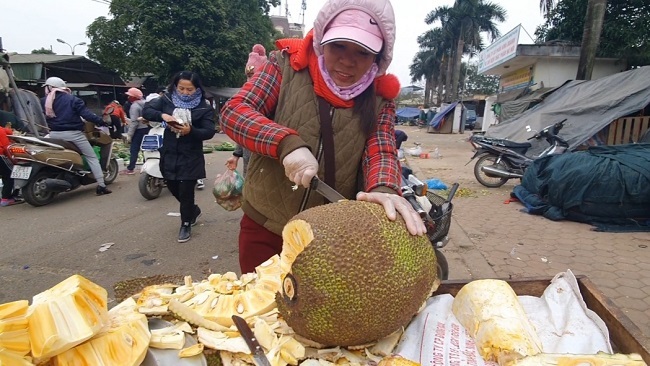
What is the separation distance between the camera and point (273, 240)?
1621 mm

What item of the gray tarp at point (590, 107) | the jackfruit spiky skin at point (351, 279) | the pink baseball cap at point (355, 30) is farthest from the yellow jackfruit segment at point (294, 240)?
the gray tarp at point (590, 107)

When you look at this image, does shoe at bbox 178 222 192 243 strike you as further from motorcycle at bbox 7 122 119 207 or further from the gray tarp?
the gray tarp

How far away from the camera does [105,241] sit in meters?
3.98

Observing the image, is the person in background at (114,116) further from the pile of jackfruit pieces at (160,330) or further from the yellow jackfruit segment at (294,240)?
the yellow jackfruit segment at (294,240)

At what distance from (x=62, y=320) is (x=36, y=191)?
5513mm

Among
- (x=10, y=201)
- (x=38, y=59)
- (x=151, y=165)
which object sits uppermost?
(x=38, y=59)

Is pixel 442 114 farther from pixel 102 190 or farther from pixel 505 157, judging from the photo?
pixel 102 190

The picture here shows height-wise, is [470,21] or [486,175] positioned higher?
[470,21]

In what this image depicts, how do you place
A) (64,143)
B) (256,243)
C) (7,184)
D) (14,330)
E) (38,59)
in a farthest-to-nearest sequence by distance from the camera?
(38,59), (64,143), (7,184), (256,243), (14,330)

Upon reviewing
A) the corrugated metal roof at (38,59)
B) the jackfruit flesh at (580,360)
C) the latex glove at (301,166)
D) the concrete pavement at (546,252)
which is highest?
the corrugated metal roof at (38,59)

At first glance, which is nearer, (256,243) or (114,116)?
(256,243)

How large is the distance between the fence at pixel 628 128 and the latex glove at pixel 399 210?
877 cm

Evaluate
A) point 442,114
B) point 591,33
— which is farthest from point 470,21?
point 591,33

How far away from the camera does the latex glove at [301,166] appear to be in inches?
47.1
